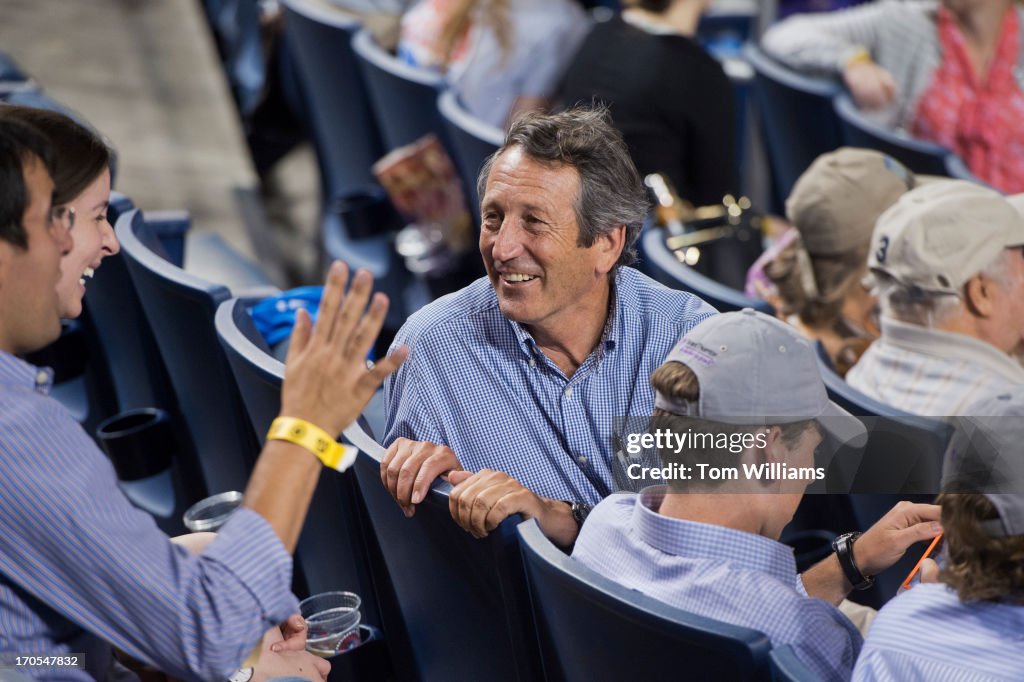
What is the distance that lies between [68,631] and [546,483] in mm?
774

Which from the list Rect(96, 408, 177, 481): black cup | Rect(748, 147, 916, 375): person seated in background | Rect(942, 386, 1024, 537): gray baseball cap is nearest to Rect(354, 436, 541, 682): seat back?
Rect(942, 386, 1024, 537): gray baseball cap

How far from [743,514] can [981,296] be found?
770 millimetres

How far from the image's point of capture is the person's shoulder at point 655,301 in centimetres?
195

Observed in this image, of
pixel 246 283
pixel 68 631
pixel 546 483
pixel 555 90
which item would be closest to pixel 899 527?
pixel 546 483

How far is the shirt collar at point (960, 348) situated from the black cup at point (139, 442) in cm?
132

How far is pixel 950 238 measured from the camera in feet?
6.49

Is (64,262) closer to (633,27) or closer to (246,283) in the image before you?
(246,283)

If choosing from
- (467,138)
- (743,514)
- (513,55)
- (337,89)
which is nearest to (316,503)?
(743,514)

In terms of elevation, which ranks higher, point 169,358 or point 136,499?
point 169,358

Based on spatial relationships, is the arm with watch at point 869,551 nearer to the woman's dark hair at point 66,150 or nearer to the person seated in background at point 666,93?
the woman's dark hair at point 66,150

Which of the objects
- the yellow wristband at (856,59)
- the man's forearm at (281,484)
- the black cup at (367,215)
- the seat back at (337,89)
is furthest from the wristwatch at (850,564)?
the seat back at (337,89)

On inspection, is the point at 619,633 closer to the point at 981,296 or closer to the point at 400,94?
the point at 981,296

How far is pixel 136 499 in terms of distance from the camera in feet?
7.96

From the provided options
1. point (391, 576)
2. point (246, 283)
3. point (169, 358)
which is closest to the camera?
point (391, 576)
